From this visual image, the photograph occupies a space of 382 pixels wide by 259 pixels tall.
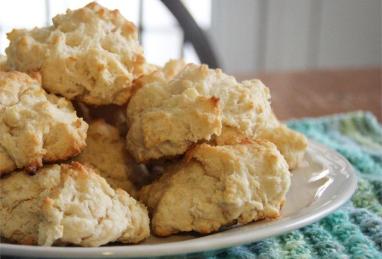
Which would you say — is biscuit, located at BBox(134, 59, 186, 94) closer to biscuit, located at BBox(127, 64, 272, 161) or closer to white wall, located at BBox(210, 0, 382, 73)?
biscuit, located at BBox(127, 64, 272, 161)

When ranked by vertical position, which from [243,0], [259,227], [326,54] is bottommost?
[326,54]

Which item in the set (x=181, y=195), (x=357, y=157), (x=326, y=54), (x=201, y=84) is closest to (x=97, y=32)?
(x=201, y=84)

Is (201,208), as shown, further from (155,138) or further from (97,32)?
(97,32)

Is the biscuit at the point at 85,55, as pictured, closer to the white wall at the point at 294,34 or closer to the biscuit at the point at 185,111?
the biscuit at the point at 185,111

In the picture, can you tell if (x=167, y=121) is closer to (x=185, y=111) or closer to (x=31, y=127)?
(x=185, y=111)

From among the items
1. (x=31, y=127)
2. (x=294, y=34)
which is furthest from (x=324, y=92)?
(x=294, y=34)
